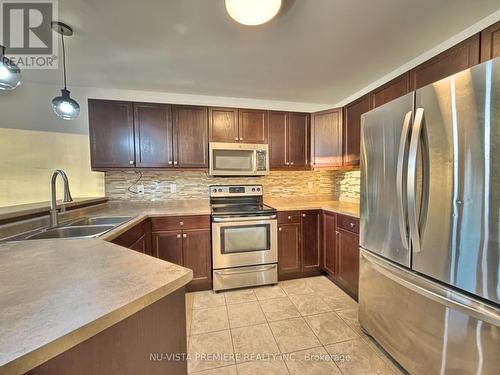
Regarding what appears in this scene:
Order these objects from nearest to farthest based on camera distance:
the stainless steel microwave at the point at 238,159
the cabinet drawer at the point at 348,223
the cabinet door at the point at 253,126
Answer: the cabinet drawer at the point at 348,223 → the stainless steel microwave at the point at 238,159 → the cabinet door at the point at 253,126

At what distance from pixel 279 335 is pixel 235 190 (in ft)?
5.27

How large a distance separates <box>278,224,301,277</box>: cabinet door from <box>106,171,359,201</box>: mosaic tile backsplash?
27.9 inches

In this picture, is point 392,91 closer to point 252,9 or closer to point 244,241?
point 252,9

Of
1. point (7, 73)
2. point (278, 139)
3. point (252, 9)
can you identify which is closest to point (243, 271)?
point (278, 139)

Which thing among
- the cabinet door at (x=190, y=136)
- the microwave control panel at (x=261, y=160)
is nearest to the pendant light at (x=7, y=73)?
the cabinet door at (x=190, y=136)

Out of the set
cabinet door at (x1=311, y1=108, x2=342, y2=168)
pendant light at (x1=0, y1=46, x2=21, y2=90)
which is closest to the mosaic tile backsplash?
cabinet door at (x1=311, y1=108, x2=342, y2=168)

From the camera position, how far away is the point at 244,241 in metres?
2.35

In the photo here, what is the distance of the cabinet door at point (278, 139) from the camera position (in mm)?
2754

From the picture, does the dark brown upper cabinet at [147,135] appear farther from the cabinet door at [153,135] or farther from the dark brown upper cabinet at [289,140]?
the dark brown upper cabinet at [289,140]

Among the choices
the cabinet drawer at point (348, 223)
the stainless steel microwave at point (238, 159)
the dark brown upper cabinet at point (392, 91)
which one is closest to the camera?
the dark brown upper cabinet at point (392, 91)

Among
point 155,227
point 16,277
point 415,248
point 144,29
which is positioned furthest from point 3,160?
point 415,248

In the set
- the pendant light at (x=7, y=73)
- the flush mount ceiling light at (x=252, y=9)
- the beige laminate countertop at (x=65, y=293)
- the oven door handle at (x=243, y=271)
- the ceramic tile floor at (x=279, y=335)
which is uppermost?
the flush mount ceiling light at (x=252, y=9)

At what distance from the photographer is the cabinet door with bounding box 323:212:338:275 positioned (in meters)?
2.35

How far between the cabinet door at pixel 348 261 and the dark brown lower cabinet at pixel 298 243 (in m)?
0.34
